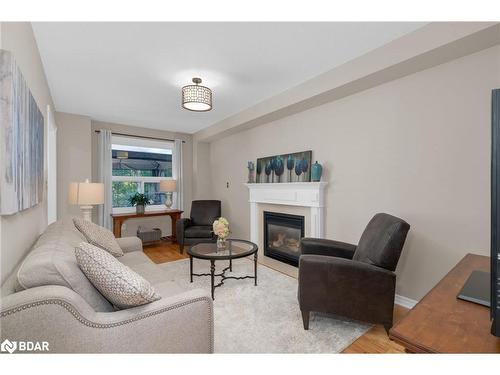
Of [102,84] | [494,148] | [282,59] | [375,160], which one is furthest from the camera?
[102,84]

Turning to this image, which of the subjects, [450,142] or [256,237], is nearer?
[450,142]

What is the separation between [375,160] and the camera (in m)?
2.54

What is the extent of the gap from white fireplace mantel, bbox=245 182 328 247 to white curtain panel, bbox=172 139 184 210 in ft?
6.10

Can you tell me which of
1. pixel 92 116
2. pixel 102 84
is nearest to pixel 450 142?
pixel 102 84

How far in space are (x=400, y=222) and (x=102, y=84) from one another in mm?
3470

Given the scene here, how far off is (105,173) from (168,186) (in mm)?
1137

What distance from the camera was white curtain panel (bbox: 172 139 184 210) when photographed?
17.3 feet

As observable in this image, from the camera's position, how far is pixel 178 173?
5281 millimetres

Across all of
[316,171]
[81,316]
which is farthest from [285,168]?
[81,316]

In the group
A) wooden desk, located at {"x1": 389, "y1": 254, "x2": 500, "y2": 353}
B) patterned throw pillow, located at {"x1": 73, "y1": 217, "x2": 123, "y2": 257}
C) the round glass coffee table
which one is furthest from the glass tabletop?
wooden desk, located at {"x1": 389, "y1": 254, "x2": 500, "y2": 353}

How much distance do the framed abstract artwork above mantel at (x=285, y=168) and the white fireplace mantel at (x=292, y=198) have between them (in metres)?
0.11

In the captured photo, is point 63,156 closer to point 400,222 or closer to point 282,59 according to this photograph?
point 282,59

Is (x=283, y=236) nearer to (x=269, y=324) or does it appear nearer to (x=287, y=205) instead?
(x=287, y=205)

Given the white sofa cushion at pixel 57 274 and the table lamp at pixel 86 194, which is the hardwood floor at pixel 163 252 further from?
the white sofa cushion at pixel 57 274
